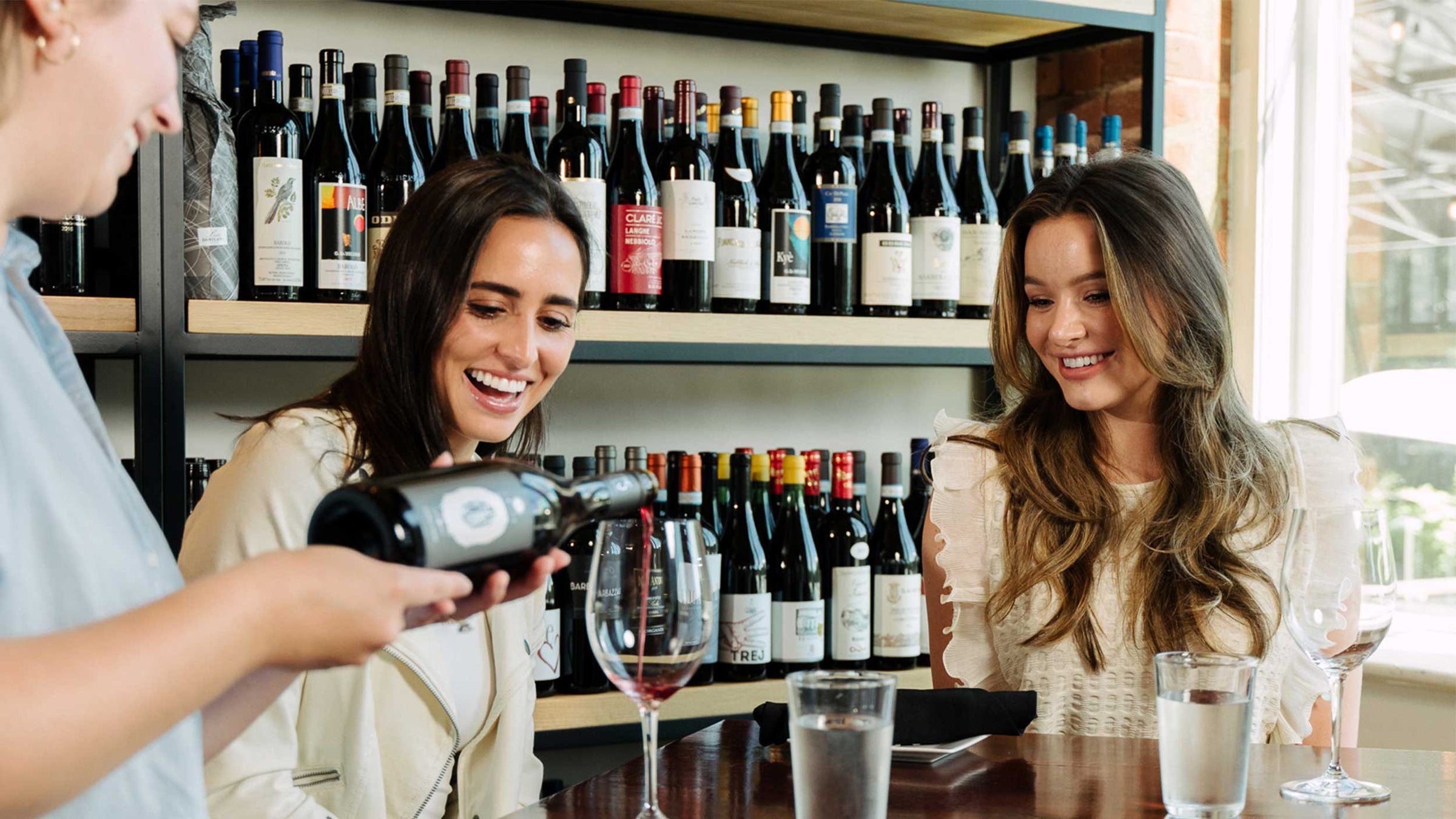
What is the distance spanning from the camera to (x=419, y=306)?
1.42 metres

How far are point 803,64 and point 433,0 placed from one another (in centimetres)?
62

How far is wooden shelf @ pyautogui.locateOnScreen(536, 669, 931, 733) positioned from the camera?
1795 mm

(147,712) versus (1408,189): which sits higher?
(1408,189)

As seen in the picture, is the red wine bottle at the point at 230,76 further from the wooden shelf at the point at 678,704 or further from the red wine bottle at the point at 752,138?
the wooden shelf at the point at 678,704

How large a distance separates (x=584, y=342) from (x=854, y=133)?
58 centimetres

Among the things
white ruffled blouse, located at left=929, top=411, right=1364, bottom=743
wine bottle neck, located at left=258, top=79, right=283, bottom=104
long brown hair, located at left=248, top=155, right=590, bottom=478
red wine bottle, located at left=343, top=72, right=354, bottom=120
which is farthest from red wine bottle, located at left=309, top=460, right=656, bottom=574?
red wine bottle, located at left=343, top=72, right=354, bottom=120

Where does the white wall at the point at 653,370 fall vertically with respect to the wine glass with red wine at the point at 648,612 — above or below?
above

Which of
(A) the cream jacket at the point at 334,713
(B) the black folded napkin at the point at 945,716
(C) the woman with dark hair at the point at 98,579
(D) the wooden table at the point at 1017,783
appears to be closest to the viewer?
(C) the woman with dark hair at the point at 98,579

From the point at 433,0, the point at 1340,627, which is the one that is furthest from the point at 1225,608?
the point at 433,0

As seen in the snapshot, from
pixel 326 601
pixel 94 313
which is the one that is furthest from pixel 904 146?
pixel 326 601

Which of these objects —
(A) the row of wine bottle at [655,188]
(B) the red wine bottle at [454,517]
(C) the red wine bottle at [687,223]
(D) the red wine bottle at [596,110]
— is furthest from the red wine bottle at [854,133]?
(B) the red wine bottle at [454,517]

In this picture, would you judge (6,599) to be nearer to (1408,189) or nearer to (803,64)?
(803,64)

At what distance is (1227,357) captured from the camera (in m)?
1.61

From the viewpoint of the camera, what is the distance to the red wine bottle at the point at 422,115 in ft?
5.92
